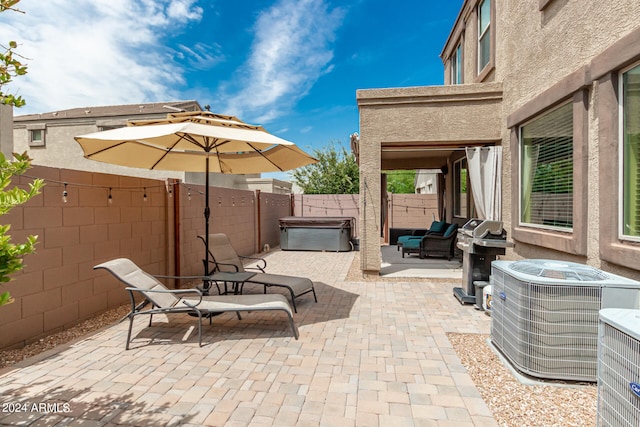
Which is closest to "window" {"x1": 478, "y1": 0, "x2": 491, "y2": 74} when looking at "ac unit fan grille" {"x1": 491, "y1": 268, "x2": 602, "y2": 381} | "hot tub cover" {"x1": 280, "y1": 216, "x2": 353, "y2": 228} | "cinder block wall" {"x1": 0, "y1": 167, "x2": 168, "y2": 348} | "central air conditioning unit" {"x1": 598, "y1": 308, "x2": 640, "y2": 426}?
"hot tub cover" {"x1": 280, "y1": 216, "x2": 353, "y2": 228}

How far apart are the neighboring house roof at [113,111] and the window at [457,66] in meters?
16.0

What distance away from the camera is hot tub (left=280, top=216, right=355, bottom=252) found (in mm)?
11523

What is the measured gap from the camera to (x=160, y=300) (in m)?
4.00

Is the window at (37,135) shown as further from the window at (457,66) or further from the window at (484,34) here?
the window at (484,34)

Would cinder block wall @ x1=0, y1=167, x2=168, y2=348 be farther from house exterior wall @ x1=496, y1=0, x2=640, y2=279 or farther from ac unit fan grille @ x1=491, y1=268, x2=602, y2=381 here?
house exterior wall @ x1=496, y1=0, x2=640, y2=279

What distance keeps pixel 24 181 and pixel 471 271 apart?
19.3ft

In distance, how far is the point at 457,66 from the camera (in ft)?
36.6

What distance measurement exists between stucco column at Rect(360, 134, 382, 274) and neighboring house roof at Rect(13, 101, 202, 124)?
17.2m

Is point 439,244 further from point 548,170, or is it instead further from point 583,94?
point 583,94

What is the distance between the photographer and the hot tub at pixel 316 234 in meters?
11.5

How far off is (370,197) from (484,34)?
5.03m

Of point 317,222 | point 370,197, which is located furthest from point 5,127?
point 370,197

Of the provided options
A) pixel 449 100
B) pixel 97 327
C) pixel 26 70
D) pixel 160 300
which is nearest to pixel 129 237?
pixel 97 327

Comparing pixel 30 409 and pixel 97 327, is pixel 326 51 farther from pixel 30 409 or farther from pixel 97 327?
pixel 30 409
